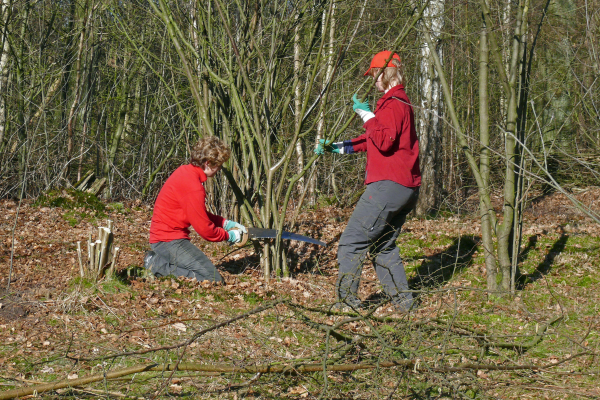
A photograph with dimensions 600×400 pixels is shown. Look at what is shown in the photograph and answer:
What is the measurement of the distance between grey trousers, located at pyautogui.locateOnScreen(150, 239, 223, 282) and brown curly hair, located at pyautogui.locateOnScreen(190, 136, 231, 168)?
80cm

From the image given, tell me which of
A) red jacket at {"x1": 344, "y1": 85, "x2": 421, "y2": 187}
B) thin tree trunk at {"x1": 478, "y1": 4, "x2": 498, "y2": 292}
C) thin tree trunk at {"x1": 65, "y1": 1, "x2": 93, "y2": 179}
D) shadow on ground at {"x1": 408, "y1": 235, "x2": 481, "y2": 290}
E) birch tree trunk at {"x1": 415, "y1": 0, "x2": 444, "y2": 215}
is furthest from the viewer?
thin tree trunk at {"x1": 65, "y1": 1, "x2": 93, "y2": 179}

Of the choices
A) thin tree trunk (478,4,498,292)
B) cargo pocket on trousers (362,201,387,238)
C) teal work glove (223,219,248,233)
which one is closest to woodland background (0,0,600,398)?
thin tree trunk (478,4,498,292)

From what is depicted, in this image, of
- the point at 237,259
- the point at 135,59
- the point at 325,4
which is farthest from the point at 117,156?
the point at 325,4

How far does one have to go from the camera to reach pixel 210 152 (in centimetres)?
500

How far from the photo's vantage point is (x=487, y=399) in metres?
2.88

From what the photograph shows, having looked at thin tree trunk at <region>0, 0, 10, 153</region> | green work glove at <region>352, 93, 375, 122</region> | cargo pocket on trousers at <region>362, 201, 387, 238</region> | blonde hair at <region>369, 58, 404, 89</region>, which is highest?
thin tree trunk at <region>0, 0, 10, 153</region>

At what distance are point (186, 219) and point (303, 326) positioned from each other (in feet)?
5.42

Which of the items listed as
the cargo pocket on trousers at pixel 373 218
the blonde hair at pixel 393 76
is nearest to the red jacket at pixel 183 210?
the cargo pocket on trousers at pixel 373 218

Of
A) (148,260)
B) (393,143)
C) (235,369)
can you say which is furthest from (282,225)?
(235,369)

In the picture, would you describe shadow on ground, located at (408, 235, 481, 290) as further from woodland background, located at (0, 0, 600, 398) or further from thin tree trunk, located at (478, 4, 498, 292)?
thin tree trunk, located at (478, 4, 498, 292)

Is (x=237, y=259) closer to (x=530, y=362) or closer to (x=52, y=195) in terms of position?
(x=530, y=362)

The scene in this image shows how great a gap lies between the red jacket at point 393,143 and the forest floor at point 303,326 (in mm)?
918

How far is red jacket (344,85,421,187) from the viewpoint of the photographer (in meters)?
4.34

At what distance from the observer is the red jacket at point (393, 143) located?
14.3 feet
